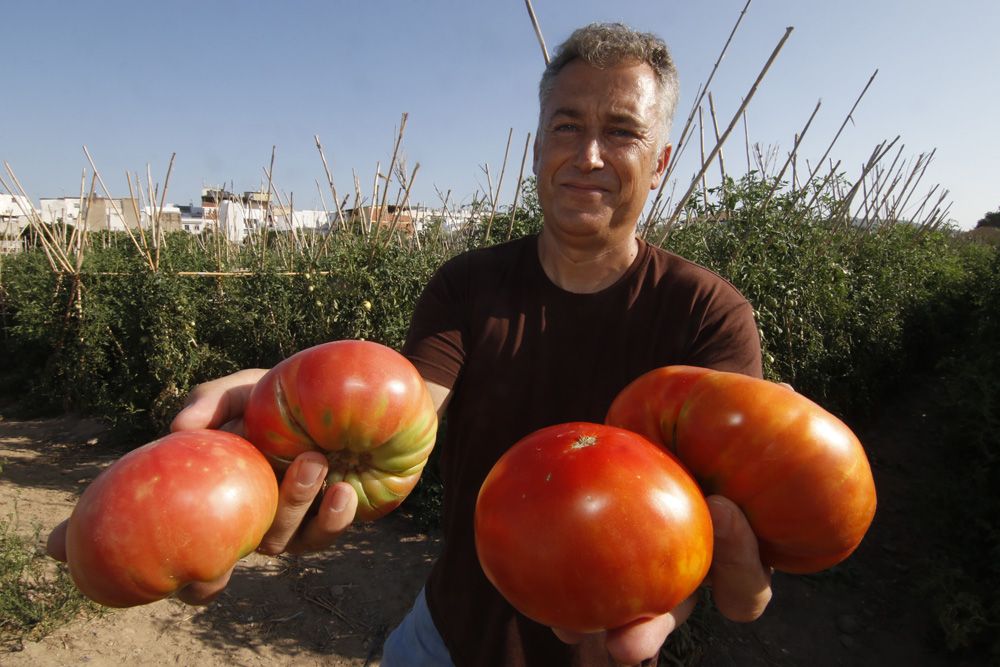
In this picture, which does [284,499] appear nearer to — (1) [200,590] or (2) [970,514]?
(1) [200,590]

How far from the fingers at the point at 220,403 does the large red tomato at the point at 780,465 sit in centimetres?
91

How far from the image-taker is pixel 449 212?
796 centimetres

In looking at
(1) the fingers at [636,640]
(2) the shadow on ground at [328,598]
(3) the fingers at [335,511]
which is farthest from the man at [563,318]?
(2) the shadow on ground at [328,598]

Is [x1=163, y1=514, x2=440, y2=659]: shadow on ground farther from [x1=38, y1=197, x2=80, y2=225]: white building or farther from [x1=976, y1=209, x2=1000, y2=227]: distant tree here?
[x1=976, y1=209, x2=1000, y2=227]: distant tree

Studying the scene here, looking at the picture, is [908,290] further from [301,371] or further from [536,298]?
[301,371]

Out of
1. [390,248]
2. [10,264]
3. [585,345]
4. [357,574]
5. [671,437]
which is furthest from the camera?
[10,264]

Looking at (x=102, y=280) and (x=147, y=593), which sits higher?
(x=147, y=593)

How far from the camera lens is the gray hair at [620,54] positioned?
54.2 inches

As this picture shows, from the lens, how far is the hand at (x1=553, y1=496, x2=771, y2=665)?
837 millimetres

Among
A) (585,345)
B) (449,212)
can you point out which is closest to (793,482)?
(585,345)

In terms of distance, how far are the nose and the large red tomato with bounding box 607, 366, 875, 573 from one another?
641mm

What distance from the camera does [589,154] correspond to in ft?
4.58

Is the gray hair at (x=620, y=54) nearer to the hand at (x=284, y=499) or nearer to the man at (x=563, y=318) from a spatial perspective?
the man at (x=563, y=318)

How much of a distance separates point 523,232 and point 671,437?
5043 millimetres
